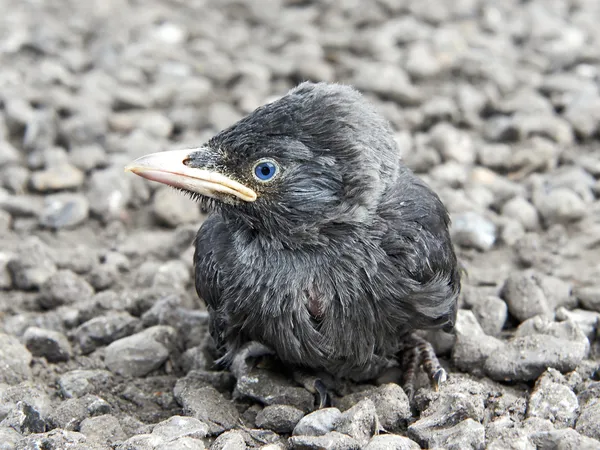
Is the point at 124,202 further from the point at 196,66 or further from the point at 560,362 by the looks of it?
the point at 560,362

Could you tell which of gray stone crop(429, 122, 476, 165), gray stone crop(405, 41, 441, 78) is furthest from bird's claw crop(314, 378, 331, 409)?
gray stone crop(405, 41, 441, 78)

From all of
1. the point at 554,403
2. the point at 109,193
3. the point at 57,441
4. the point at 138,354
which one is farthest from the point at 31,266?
the point at 554,403

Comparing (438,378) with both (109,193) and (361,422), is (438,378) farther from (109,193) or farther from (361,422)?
(109,193)

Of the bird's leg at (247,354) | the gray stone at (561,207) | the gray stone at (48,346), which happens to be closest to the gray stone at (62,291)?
the gray stone at (48,346)

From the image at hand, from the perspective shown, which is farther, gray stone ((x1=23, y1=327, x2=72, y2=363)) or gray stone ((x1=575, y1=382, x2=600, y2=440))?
gray stone ((x1=23, y1=327, x2=72, y2=363))

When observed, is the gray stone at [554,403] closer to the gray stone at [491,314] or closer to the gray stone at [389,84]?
the gray stone at [491,314]

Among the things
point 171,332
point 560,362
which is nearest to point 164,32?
point 171,332

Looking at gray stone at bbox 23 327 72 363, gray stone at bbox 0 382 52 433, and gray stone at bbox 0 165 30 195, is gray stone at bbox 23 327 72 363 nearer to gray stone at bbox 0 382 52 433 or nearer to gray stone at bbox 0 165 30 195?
gray stone at bbox 0 382 52 433
